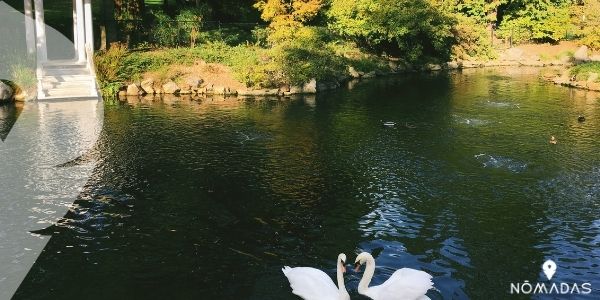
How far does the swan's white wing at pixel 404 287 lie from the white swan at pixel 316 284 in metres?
0.57

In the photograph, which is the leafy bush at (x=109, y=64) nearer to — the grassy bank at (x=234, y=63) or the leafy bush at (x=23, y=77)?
the grassy bank at (x=234, y=63)

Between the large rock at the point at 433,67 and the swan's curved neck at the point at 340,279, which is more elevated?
the large rock at the point at 433,67

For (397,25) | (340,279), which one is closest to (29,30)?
(397,25)

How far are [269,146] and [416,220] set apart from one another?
8.43 m

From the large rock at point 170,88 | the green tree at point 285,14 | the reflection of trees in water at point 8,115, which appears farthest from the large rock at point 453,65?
the reflection of trees in water at point 8,115

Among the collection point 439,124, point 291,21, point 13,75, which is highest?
point 291,21

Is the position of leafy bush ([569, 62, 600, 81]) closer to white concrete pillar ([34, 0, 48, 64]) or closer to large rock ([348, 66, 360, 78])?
large rock ([348, 66, 360, 78])

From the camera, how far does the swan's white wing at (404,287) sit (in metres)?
10.6

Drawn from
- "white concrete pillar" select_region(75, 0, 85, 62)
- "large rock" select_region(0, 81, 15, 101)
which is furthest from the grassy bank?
"large rock" select_region(0, 81, 15, 101)

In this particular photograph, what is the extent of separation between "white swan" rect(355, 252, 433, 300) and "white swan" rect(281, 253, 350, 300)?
1.34ft

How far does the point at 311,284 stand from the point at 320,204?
202 inches

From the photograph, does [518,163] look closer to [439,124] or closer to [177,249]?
[439,124]

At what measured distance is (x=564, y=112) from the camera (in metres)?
28.8

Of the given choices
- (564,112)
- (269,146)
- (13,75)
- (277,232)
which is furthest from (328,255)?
(13,75)
